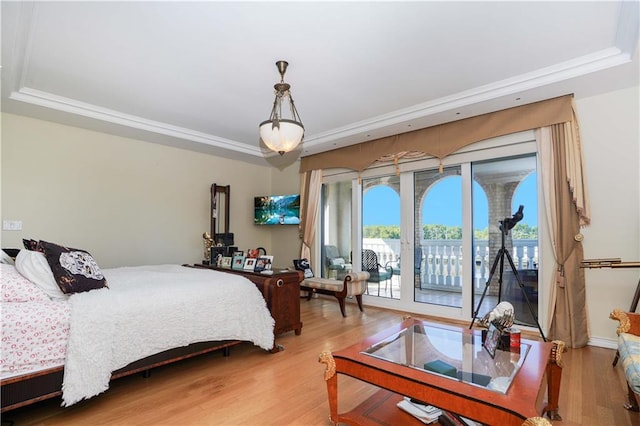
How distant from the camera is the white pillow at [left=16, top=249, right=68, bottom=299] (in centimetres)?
209

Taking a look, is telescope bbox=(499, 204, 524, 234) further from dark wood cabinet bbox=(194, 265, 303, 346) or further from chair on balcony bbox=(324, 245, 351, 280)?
chair on balcony bbox=(324, 245, 351, 280)

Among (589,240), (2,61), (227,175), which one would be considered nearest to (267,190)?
(227,175)

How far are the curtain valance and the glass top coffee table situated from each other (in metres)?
2.45

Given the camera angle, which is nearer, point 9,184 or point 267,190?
point 9,184

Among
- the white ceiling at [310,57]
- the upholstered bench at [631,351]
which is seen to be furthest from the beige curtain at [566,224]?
the upholstered bench at [631,351]

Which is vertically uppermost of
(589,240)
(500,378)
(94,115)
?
(94,115)

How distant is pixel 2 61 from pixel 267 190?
4245 mm

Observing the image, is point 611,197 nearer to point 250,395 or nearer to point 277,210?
point 250,395

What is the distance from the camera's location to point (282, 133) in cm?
275

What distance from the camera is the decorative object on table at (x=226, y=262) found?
12.2 ft

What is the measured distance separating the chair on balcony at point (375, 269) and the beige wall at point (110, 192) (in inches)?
59.9

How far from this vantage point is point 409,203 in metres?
4.57

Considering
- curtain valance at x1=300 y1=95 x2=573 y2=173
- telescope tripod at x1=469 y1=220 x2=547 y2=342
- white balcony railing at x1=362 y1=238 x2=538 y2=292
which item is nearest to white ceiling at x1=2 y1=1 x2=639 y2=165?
curtain valance at x1=300 y1=95 x2=573 y2=173

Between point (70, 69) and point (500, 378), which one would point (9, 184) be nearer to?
point (70, 69)
